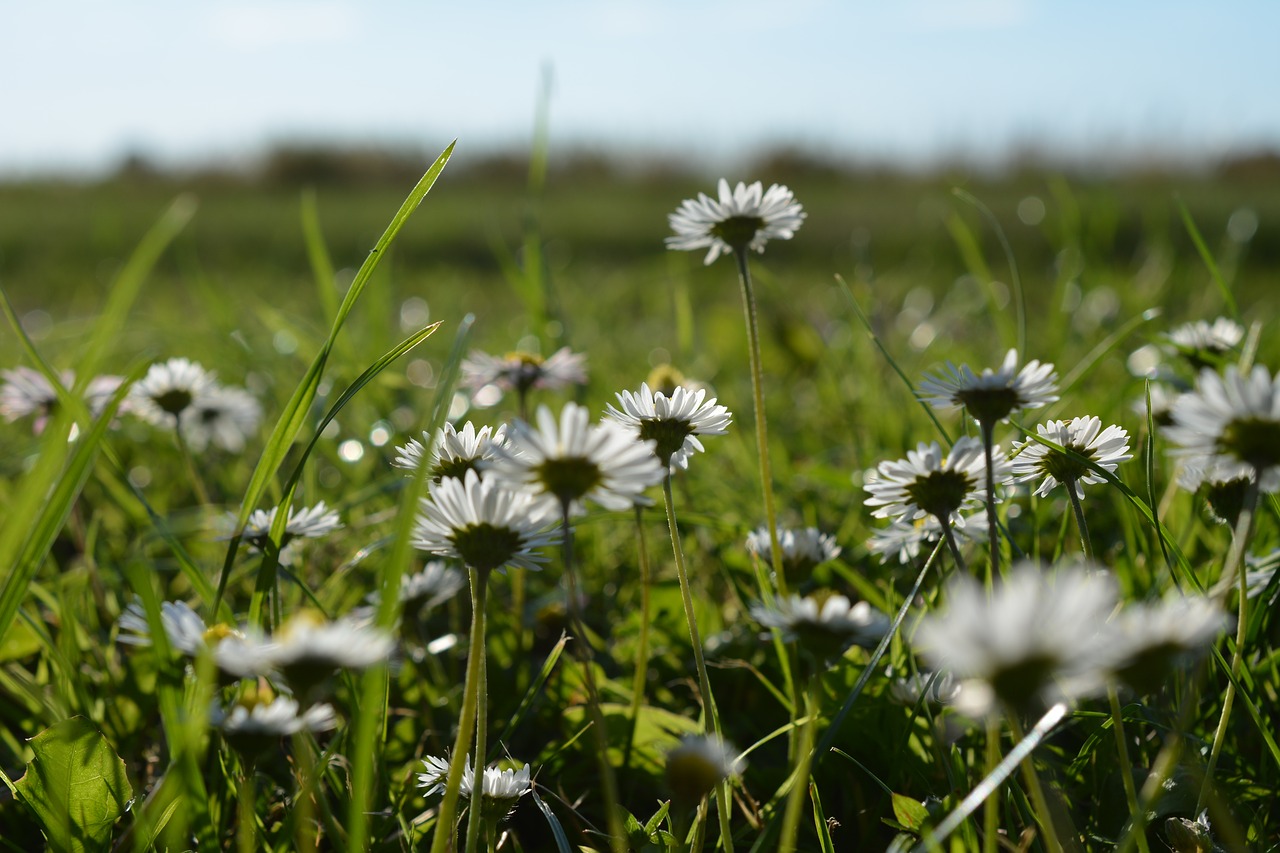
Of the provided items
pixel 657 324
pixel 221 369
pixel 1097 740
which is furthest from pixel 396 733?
pixel 657 324

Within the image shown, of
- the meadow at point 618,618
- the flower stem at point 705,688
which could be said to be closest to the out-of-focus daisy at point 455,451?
the meadow at point 618,618

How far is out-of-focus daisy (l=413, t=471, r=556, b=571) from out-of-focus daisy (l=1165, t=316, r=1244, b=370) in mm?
986

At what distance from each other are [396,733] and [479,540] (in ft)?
1.45

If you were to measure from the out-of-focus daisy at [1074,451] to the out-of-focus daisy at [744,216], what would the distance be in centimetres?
28

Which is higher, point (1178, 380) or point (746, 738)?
point (1178, 380)

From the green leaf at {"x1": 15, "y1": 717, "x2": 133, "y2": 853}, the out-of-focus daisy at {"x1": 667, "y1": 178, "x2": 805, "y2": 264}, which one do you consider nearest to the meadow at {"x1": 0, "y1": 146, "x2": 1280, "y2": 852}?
the green leaf at {"x1": 15, "y1": 717, "x2": 133, "y2": 853}

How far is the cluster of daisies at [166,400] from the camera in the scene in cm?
125

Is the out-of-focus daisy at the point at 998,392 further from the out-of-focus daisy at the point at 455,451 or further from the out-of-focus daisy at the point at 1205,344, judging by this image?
the out-of-focus daisy at the point at 1205,344

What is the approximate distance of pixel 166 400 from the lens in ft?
4.05

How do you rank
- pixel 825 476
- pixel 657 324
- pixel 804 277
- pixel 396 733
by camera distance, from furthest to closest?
pixel 804 277 → pixel 657 324 → pixel 825 476 → pixel 396 733

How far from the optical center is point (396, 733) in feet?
3.22

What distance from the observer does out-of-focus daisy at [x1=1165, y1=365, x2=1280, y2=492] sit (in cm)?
49

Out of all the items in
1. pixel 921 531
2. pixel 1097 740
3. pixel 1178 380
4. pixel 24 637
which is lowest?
pixel 24 637

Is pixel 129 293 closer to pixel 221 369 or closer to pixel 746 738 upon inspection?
pixel 746 738
